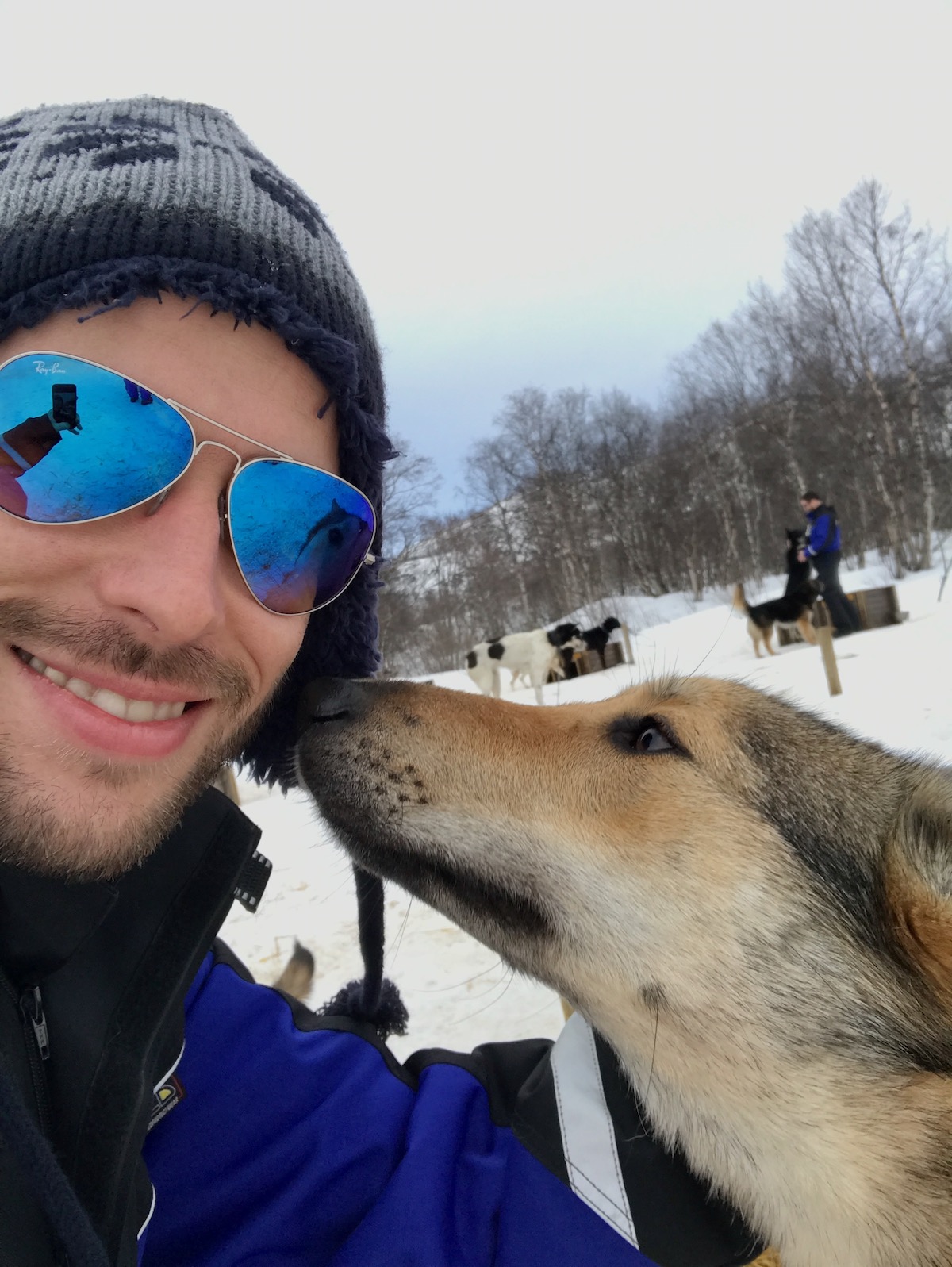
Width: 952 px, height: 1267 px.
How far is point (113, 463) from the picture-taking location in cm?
139

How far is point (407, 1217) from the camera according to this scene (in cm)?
153

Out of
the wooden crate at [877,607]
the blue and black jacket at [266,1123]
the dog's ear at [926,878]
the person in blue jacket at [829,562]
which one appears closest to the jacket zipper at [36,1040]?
the blue and black jacket at [266,1123]

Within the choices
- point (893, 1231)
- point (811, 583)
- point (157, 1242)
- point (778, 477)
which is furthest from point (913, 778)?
point (778, 477)

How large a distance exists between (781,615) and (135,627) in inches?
702

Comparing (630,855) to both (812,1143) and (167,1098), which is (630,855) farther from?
(167,1098)

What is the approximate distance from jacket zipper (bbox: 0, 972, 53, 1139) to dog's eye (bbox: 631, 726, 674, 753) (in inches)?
64.3

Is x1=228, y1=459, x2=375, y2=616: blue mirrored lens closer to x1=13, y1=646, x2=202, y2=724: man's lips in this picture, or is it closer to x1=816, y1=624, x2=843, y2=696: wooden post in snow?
x1=13, y1=646, x2=202, y2=724: man's lips

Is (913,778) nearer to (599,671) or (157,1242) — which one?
(157,1242)

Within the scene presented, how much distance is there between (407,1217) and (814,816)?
153 centimetres

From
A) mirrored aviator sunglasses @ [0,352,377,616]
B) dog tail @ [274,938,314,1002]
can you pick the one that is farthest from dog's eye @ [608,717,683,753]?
dog tail @ [274,938,314,1002]

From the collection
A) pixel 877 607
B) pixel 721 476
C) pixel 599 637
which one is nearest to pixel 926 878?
pixel 877 607

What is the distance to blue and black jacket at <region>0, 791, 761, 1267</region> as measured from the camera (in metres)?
1.25

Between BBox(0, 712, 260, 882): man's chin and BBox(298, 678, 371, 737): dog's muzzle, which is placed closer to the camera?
BBox(0, 712, 260, 882): man's chin

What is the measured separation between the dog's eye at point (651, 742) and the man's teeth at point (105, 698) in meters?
1.40
